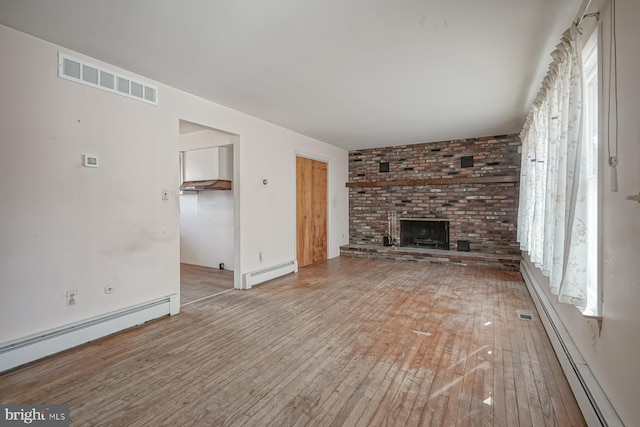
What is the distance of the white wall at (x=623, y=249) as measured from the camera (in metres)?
1.31

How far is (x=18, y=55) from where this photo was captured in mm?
2311

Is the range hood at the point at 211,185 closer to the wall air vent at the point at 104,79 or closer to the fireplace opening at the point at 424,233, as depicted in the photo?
the wall air vent at the point at 104,79

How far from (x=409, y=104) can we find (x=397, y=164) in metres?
3.03

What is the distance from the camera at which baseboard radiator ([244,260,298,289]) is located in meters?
4.42

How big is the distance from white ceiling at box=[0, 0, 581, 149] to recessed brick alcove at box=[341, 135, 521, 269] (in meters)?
2.20

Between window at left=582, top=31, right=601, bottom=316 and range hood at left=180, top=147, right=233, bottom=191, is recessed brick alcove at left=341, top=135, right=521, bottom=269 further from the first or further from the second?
window at left=582, top=31, right=601, bottom=316

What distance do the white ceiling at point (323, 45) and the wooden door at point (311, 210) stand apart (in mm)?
2030

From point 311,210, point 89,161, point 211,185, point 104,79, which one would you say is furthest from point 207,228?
point 104,79

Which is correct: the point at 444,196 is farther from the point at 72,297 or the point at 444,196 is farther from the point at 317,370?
the point at 72,297

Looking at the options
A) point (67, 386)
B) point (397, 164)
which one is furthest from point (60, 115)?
point (397, 164)

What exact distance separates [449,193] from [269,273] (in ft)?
13.5

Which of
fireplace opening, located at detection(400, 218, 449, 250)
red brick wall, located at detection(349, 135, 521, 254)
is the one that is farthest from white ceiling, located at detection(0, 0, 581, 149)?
fireplace opening, located at detection(400, 218, 449, 250)

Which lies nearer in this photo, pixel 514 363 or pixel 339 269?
pixel 514 363

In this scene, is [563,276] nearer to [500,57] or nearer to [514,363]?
[514,363]
